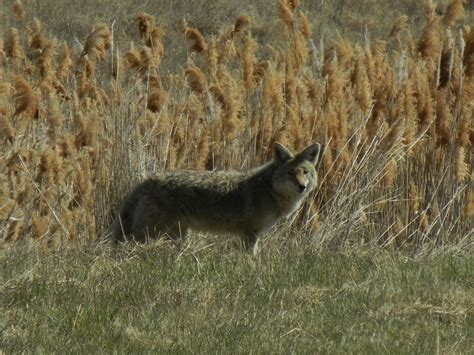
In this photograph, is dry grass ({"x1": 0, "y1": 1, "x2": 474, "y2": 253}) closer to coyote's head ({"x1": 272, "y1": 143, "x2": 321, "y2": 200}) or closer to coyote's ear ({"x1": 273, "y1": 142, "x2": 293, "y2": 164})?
coyote's head ({"x1": 272, "y1": 143, "x2": 321, "y2": 200})

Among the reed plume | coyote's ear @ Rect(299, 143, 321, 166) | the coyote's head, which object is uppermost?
the reed plume

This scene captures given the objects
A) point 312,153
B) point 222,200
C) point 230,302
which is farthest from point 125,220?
point 230,302

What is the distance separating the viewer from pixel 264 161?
10000 mm

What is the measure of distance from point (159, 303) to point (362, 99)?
3378mm

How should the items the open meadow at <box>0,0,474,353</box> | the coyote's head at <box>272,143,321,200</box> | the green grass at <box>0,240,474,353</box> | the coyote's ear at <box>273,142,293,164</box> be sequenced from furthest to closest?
the coyote's ear at <box>273,142,293,164</box>, the coyote's head at <box>272,143,321,200</box>, the open meadow at <box>0,0,474,353</box>, the green grass at <box>0,240,474,353</box>

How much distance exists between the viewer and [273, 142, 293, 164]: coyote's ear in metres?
9.05

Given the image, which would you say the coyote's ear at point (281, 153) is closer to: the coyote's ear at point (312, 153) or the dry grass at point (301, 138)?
the coyote's ear at point (312, 153)

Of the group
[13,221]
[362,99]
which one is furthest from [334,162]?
[13,221]

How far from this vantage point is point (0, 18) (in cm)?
2669

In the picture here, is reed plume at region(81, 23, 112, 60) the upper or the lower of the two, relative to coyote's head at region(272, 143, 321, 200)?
upper

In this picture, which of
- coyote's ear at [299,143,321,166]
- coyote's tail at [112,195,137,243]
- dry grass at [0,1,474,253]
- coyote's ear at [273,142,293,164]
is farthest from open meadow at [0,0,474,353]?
coyote's ear at [273,142,293,164]

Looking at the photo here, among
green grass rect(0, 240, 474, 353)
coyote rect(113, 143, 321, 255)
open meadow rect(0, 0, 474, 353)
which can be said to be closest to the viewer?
green grass rect(0, 240, 474, 353)

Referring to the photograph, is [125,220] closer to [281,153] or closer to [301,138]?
[281,153]

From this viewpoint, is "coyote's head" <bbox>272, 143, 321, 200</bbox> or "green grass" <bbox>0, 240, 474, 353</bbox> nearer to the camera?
"green grass" <bbox>0, 240, 474, 353</bbox>
